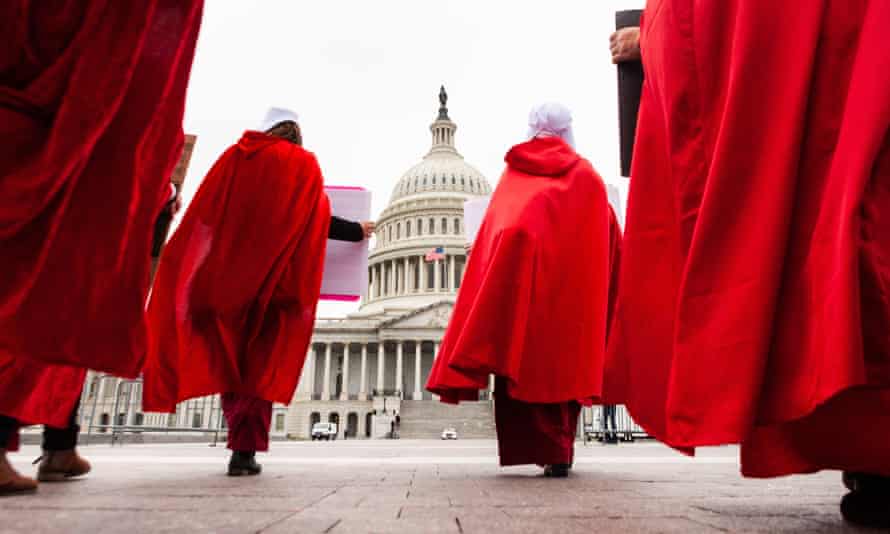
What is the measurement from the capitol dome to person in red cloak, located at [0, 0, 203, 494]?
232 feet

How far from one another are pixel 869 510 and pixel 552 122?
166 inches

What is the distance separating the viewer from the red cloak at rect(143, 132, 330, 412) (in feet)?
15.4

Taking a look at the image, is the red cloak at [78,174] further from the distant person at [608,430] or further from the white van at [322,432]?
the white van at [322,432]

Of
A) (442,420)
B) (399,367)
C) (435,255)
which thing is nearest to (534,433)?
(442,420)

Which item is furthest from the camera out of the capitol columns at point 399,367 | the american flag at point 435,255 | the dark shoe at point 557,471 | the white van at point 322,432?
the american flag at point 435,255

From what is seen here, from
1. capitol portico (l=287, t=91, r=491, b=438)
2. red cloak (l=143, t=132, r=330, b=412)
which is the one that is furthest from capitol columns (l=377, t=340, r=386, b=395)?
red cloak (l=143, t=132, r=330, b=412)

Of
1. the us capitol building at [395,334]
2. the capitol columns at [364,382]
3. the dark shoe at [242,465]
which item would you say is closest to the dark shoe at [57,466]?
the dark shoe at [242,465]

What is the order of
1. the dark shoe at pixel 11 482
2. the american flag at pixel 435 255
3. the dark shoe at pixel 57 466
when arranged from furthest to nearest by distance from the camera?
the american flag at pixel 435 255 < the dark shoe at pixel 57 466 < the dark shoe at pixel 11 482

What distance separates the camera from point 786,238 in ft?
6.61

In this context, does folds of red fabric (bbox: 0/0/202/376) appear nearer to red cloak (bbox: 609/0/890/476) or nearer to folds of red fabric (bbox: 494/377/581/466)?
red cloak (bbox: 609/0/890/476)

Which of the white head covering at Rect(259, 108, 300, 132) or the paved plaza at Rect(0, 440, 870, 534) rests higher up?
the white head covering at Rect(259, 108, 300, 132)

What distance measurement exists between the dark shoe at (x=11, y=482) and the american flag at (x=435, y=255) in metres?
70.8

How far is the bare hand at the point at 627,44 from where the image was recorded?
3.04 m

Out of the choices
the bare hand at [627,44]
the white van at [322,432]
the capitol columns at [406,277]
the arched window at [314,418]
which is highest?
the capitol columns at [406,277]
